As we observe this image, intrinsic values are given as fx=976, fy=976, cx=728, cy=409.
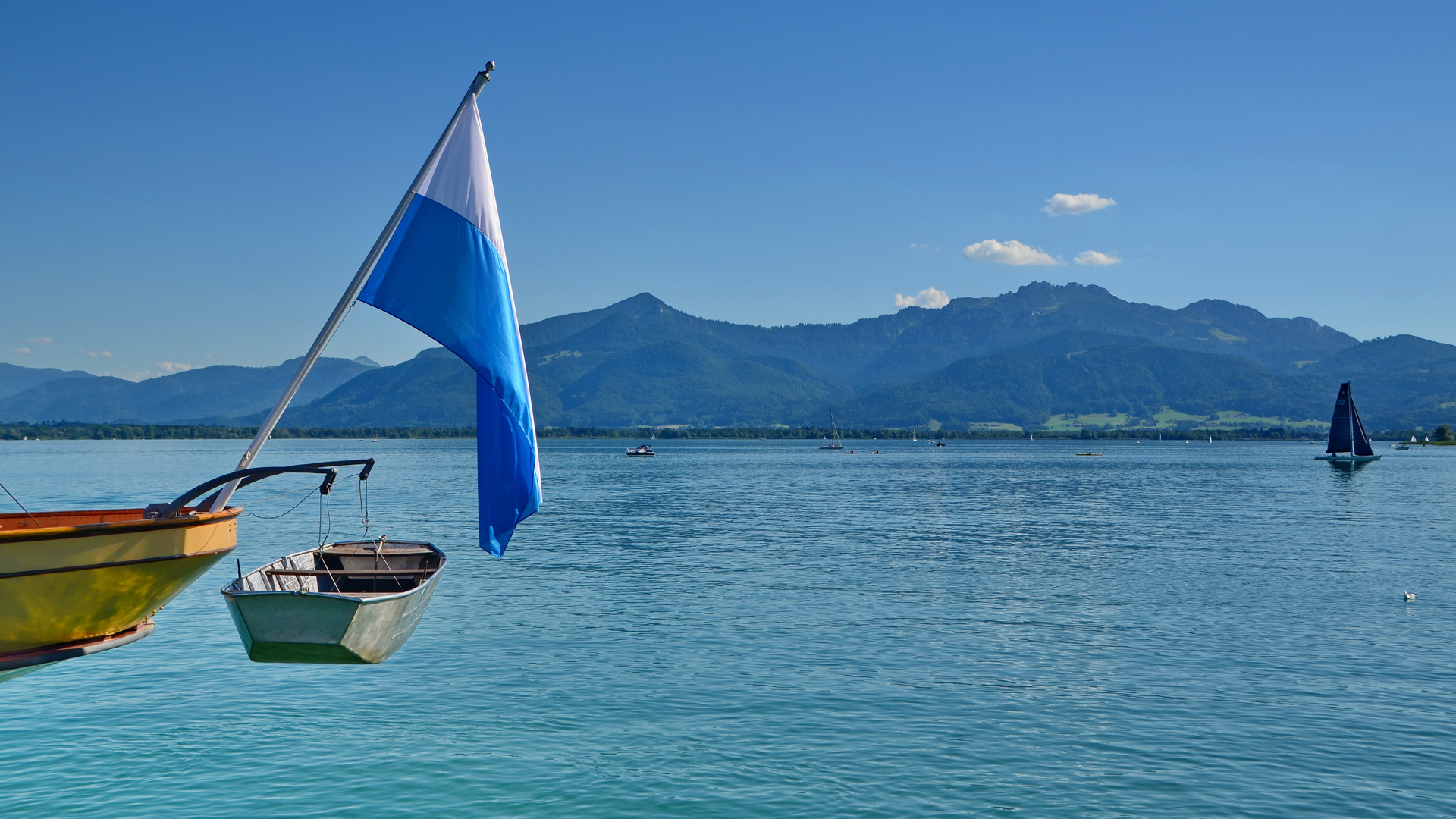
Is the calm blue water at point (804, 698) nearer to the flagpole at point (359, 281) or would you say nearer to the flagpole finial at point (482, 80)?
the flagpole at point (359, 281)

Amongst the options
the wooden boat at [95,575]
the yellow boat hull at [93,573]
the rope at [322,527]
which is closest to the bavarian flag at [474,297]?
the wooden boat at [95,575]

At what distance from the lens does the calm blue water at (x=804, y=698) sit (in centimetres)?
1762

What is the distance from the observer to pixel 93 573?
17.6 metres

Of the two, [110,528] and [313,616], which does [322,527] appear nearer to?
[313,616]

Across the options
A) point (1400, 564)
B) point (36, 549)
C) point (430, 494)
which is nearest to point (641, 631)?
point (36, 549)

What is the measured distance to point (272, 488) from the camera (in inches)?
4892

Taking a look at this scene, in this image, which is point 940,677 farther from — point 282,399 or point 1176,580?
point 1176,580

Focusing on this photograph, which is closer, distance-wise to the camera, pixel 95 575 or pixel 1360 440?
pixel 95 575

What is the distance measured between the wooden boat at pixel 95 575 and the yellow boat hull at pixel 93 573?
0.01 meters

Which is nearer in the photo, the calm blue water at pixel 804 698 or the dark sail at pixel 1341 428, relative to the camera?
the calm blue water at pixel 804 698

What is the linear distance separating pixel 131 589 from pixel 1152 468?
18577 centimetres

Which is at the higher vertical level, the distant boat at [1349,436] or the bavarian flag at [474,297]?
the bavarian flag at [474,297]

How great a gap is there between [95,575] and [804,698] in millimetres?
14969

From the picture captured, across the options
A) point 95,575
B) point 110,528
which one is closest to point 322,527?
point 95,575
